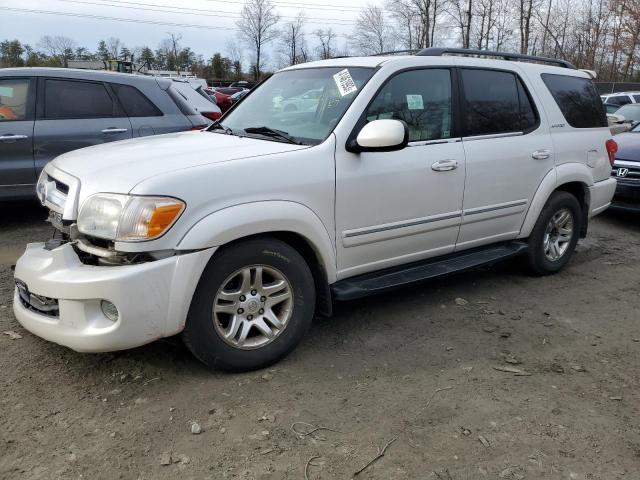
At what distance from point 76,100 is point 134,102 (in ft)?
1.97

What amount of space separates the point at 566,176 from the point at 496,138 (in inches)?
38.4

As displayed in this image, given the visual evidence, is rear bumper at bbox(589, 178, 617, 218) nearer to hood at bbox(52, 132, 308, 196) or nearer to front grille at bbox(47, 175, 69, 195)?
hood at bbox(52, 132, 308, 196)

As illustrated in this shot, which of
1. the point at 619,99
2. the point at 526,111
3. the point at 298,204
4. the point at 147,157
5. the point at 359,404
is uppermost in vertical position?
the point at 619,99

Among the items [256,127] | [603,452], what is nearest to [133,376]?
[256,127]

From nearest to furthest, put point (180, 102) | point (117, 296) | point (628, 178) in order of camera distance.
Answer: point (117, 296), point (180, 102), point (628, 178)

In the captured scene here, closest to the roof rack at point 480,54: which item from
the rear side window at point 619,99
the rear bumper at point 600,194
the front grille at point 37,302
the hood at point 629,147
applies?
the rear bumper at point 600,194

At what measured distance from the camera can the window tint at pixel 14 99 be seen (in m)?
5.86

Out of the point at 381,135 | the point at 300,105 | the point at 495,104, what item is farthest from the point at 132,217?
the point at 495,104

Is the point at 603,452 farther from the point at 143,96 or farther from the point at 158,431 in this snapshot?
Answer: the point at 143,96

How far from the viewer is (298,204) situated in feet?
10.7

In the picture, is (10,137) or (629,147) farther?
(629,147)

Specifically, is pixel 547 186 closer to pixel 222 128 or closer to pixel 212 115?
pixel 222 128

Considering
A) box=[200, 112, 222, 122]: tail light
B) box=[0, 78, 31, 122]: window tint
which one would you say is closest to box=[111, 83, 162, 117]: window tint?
box=[0, 78, 31, 122]: window tint

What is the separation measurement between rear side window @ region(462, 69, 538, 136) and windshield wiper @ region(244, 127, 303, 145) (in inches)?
55.0
